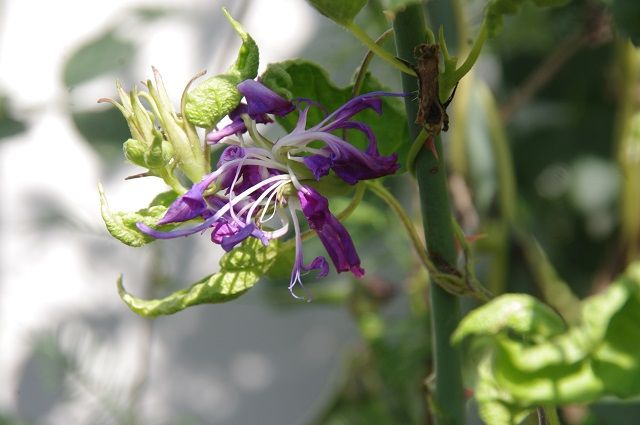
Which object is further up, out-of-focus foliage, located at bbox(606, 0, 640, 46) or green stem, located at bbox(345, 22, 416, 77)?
out-of-focus foliage, located at bbox(606, 0, 640, 46)

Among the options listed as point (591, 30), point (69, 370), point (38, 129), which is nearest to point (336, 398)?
point (69, 370)

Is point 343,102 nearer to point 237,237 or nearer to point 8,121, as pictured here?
point 237,237

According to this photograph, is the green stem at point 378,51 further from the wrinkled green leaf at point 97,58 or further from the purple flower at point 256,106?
the wrinkled green leaf at point 97,58

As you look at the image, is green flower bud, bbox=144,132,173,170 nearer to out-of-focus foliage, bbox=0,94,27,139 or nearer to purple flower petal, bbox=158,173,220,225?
purple flower petal, bbox=158,173,220,225

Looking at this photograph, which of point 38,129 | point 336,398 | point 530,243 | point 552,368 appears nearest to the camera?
point 552,368

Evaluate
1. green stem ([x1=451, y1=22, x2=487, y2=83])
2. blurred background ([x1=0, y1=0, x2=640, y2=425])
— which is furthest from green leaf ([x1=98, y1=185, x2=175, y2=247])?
blurred background ([x1=0, y1=0, x2=640, y2=425])

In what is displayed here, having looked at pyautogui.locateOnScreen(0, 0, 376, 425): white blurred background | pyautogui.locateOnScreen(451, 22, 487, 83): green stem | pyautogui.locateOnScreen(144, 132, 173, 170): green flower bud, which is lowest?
pyautogui.locateOnScreen(0, 0, 376, 425): white blurred background

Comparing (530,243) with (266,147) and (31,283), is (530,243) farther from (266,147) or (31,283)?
(31,283)
